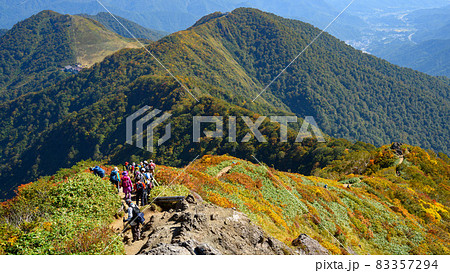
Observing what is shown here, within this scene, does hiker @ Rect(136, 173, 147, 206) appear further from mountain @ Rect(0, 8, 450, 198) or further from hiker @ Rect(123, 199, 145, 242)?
mountain @ Rect(0, 8, 450, 198)

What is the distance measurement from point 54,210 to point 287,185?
15.2 metres

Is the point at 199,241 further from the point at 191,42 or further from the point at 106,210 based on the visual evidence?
the point at 191,42

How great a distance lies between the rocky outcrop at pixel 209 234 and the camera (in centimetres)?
794

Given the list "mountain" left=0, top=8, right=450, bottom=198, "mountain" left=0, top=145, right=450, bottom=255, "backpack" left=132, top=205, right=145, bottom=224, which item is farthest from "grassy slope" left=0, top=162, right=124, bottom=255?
"mountain" left=0, top=8, right=450, bottom=198

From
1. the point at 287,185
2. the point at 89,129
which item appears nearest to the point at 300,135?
the point at 287,185

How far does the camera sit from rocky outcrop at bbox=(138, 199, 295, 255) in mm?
7944

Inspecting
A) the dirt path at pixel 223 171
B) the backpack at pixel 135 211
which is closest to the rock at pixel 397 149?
the dirt path at pixel 223 171

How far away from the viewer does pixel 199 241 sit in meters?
8.26

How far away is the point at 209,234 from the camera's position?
875cm

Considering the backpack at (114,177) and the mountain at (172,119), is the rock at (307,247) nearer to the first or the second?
the backpack at (114,177)

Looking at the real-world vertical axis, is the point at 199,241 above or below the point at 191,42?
below

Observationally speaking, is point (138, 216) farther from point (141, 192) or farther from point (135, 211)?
point (141, 192)

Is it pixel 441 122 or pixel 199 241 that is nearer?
pixel 199 241

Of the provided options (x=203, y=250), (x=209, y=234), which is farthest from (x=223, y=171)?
(x=203, y=250)
